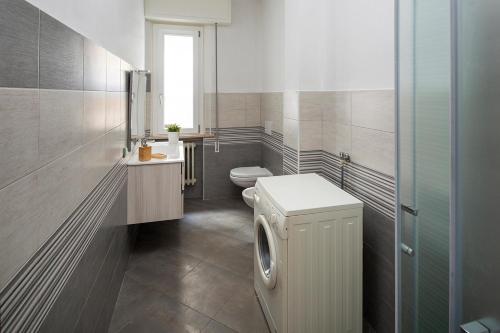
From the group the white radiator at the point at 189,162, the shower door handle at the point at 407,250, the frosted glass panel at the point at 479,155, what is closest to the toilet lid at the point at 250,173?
the white radiator at the point at 189,162

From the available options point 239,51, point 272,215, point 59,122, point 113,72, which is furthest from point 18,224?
point 239,51

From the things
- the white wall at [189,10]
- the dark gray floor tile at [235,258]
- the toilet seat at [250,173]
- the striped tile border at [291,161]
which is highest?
the white wall at [189,10]

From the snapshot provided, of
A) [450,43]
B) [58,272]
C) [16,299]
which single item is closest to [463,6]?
[450,43]

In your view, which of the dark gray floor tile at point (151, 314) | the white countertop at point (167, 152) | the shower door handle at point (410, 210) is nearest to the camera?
the shower door handle at point (410, 210)

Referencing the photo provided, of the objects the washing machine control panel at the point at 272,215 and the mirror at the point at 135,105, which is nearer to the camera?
the washing machine control panel at the point at 272,215

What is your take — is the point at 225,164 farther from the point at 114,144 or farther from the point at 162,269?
the point at 114,144

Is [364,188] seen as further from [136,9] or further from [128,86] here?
[136,9]

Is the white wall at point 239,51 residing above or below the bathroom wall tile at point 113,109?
above

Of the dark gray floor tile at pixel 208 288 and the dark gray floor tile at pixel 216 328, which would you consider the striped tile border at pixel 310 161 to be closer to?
the dark gray floor tile at pixel 208 288

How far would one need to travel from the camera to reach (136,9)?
116 inches

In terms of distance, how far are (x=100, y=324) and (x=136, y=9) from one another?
8.97 feet

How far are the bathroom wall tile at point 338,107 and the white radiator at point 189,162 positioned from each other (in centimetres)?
218

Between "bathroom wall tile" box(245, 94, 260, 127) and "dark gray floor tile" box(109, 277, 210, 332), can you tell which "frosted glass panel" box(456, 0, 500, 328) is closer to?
"dark gray floor tile" box(109, 277, 210, 332)

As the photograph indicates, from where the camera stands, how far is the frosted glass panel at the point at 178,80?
3936mm
